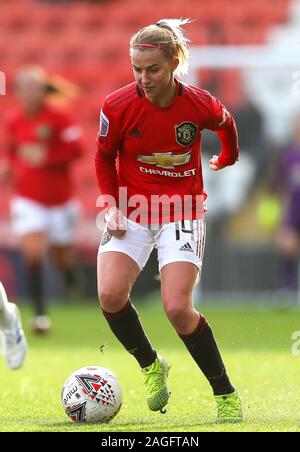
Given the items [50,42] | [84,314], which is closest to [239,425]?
[84,314]

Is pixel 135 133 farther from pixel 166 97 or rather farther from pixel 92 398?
pixel 92 398

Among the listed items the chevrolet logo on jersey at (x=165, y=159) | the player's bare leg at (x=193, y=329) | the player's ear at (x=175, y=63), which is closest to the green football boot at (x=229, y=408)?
the player's bare leg at (x=193, y=329)

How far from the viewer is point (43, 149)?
9.99 m

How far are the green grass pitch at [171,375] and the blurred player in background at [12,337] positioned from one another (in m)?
0.17

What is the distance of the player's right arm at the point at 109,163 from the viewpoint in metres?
5.01

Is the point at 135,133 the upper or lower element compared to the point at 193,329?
upper

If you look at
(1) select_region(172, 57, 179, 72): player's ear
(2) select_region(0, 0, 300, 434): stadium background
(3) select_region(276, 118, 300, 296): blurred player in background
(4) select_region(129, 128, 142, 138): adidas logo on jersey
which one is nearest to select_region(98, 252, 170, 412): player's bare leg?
(2) select_region(0, 0, 300, 434): stadium background

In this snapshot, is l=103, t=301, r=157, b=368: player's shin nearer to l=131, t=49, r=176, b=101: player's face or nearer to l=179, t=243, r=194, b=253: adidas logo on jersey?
l=179, t=243, r=194, b=253: adidas logo on jersey

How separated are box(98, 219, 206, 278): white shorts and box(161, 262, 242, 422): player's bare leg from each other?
0.05 metres

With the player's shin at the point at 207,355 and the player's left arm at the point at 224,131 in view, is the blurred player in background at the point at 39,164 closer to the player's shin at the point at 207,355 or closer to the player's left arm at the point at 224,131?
the player's left arm at the point at 224,131

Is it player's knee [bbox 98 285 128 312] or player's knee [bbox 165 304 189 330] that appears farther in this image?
player's knee [bbox 98 285 128 312]

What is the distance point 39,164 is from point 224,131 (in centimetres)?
502

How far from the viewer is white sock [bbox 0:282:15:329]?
5993mm

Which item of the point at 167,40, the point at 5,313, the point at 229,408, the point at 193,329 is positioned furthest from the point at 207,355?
the point at 5,313
